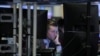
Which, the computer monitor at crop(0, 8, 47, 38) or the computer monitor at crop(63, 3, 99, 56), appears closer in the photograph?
the computer monitor at crop(63, 3, 99, 56)

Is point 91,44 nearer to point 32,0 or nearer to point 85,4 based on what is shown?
point 85,4

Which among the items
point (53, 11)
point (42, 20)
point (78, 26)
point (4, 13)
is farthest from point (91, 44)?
point (53, 11)

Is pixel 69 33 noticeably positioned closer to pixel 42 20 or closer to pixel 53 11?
pixel 42 20

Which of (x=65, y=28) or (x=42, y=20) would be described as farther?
(x=42, y=20)

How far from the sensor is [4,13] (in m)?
3.48

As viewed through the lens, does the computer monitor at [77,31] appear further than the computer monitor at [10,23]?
No

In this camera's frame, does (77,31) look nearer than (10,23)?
Yes

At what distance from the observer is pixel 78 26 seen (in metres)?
3.10

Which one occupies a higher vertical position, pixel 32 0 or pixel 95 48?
pixel 32 0

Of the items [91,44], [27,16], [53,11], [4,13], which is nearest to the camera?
[91,44]

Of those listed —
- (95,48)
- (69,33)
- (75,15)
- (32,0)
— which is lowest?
(95,48)

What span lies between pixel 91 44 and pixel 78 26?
0.28 meters

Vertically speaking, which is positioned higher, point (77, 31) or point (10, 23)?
point (10, 23)

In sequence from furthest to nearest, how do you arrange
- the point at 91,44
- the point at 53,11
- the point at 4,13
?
1. the point at 53,11
2. the point at 4,13
3. the point at 91,44
